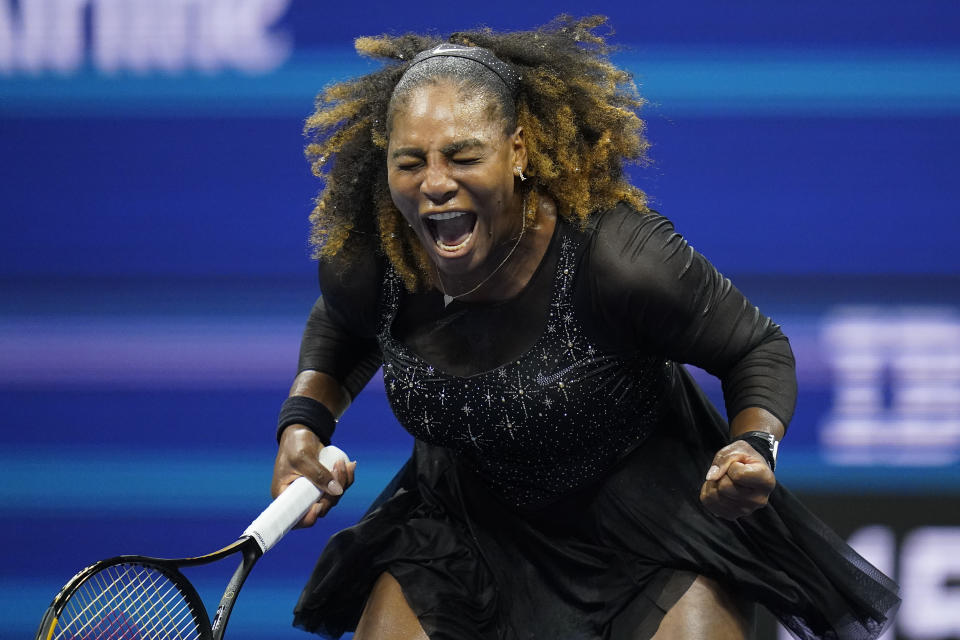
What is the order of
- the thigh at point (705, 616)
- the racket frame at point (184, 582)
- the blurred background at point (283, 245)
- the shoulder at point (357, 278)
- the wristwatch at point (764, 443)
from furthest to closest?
the blurred background at point (283, 245)
the shoulder at point (357, 278)
the thigh at point (705, 616)
the wristwatch at point (764, 443)
the racket frame at point (184, 582)

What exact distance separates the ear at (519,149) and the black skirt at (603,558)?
15.4 inches

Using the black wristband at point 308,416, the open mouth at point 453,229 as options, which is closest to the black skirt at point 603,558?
the black wristband at point 308,416

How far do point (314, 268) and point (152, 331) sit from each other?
396mm

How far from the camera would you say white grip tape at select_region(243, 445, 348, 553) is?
1648mm

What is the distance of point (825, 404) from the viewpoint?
9.16 ft

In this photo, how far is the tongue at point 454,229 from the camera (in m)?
1.61

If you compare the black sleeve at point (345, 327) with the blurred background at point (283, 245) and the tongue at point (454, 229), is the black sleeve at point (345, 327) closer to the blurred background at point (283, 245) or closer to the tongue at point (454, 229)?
the tongue at point (454, 229)

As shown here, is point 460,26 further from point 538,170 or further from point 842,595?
point 842,595

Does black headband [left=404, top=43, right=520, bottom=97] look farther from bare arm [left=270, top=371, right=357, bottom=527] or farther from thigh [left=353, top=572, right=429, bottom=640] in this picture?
thigh [left=353, top=572, right=429, bottom=640]

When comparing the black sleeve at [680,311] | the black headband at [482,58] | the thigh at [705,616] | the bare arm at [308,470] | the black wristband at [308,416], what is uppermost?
the black headband at [482,58]

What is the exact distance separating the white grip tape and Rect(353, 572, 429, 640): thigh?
0.48ft

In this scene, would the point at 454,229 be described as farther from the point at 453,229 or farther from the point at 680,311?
the point at 680,311

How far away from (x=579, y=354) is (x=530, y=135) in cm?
29

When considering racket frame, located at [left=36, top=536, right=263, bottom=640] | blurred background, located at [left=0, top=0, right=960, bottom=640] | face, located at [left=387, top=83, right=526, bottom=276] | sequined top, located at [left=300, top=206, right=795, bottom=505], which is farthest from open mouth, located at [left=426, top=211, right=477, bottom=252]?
blurred background, located at [left=0, top=0, right=960, bottom=640]
